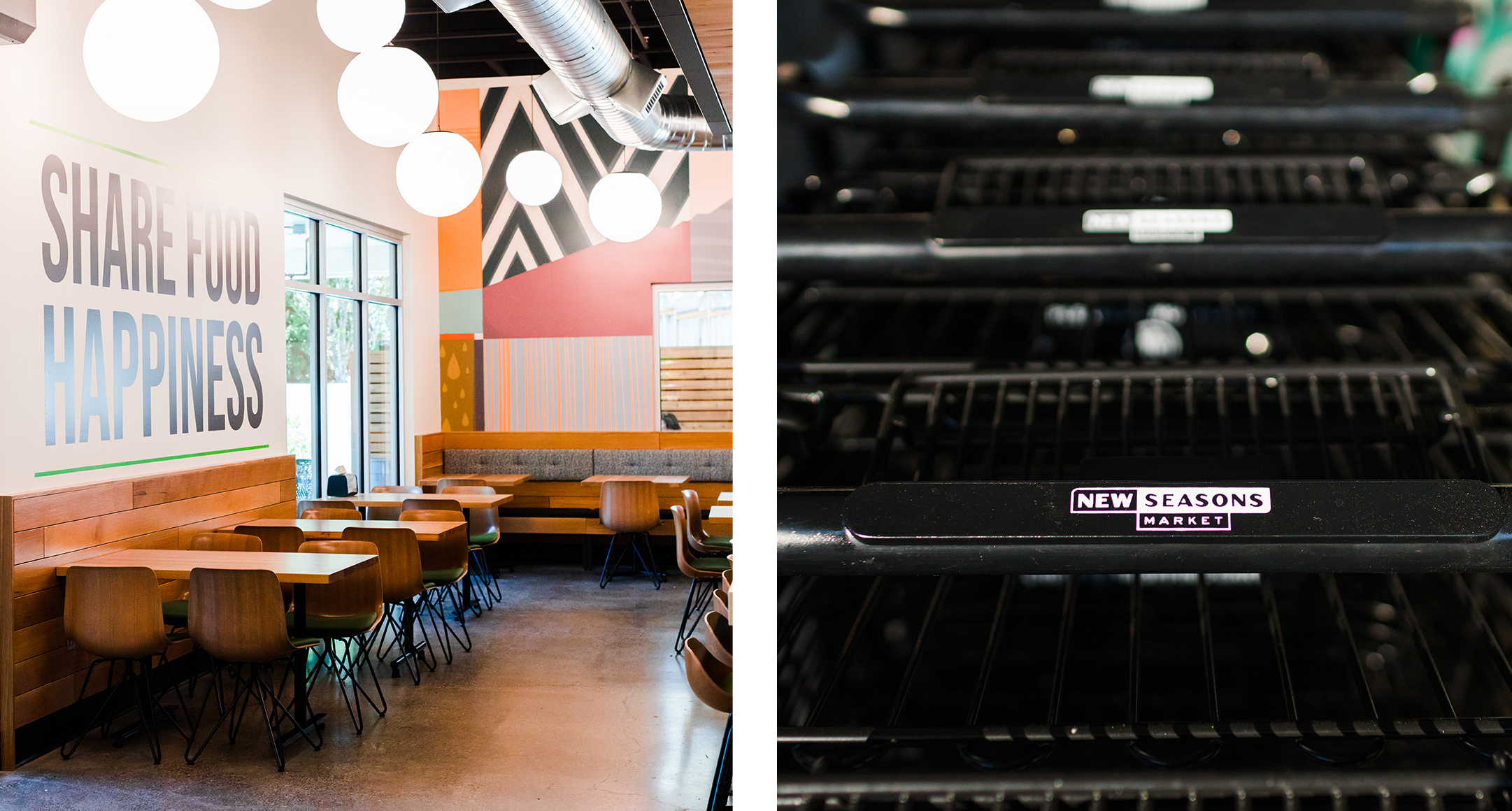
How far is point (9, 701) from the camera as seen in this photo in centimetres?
380

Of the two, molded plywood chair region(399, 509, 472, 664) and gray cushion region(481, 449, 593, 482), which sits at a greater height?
gray cushion region(481, 449, 593, 482)

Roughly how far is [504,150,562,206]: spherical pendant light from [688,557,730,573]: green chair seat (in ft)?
8.35

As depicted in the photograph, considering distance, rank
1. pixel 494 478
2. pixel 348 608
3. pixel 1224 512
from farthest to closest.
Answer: pixel 494 478 → pixel 348 608 → pixel 1224 512

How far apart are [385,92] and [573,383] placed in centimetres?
494

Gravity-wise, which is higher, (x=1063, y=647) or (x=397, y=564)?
(x=1063, y=647)

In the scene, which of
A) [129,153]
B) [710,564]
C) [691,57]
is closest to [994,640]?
[691,57]

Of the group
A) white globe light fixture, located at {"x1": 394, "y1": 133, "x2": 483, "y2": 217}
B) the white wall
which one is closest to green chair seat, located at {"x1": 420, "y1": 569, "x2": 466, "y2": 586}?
the white wall

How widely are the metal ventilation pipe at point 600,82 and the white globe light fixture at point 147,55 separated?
1387 mm

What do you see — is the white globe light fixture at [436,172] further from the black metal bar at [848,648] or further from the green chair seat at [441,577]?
the black metal bar at [848,648]

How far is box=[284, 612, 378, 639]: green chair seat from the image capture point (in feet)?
13.4

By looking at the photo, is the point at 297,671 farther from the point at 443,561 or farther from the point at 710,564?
the point at 710,564

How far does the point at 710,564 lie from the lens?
17.8 ft

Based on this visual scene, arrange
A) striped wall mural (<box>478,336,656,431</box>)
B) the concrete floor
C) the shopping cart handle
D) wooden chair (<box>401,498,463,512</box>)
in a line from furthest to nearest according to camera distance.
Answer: striped wall mural (<box>478,336,656,431</box>) < wooden chair (<box>401,498,463,512</box>) < the concrete floor < the shopping cart handle

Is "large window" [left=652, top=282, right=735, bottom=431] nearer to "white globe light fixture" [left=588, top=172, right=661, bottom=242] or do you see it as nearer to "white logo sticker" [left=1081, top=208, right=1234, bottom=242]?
"white globe light fixture" [left=588, top=172, right=661, bottom=242]
